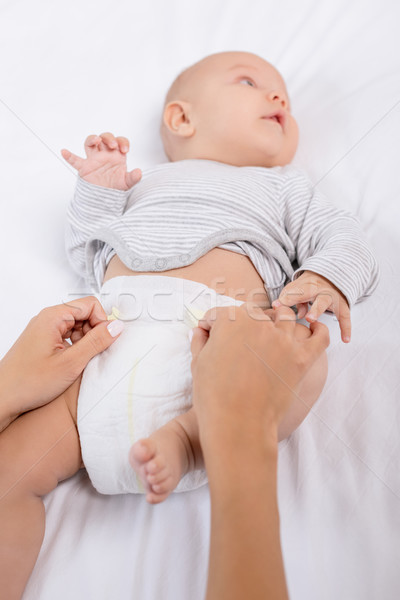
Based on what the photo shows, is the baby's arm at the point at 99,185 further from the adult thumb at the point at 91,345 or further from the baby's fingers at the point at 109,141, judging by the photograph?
the adult thumb at the point at 91,345

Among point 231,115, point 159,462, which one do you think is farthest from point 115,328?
point 231,115

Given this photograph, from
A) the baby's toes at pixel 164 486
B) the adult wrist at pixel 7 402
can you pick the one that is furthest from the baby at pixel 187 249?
the adult wrist at pixel 7 402

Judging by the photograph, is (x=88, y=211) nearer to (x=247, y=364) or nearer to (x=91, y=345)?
(x=91, y=345)

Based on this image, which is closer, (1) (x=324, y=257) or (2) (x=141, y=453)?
(2) (x=141, y=453)

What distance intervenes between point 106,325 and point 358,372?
478mm

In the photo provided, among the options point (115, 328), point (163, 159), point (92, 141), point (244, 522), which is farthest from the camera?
point (163, 159)

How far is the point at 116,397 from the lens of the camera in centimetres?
83

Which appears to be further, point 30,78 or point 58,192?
point 30,78

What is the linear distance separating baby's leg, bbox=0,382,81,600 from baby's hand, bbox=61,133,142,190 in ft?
1.67

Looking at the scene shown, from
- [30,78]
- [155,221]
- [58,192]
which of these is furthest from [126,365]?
[30,78]

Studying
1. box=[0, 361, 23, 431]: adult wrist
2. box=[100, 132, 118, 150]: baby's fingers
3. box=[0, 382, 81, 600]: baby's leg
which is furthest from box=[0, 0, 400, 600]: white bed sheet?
box=[100, 132, 118, 150]: baby's fingers

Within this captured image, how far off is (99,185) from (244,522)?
839 mm

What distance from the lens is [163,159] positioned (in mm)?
1507

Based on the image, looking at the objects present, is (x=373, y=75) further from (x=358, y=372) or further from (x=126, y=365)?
(x=126, y=365)
